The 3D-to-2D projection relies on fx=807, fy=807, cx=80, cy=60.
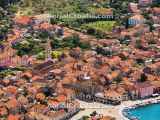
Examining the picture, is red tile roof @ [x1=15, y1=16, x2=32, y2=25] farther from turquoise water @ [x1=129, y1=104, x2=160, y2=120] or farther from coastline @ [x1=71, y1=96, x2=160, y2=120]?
turquoise water @ [x1=129, y1=104, x2=160, y2=120]

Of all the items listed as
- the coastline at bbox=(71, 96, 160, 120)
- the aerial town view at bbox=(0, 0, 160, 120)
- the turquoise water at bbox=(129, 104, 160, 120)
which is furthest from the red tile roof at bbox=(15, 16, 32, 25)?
the turquoise water at bbox=(129, 104, 160, 120)

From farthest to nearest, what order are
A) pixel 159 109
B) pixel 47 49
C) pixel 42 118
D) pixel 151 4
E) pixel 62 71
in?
pixel 151 4, pixel 47 49, pixel 62 71, pixel 159 109, pixel 42 118

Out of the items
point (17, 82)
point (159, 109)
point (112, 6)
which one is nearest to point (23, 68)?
point (17, 82)

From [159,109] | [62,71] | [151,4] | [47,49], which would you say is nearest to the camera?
[159,109]

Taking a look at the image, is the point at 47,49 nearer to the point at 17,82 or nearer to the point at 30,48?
the point at 30,48

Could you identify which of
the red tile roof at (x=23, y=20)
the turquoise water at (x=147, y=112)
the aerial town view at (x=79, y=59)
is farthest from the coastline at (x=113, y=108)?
the red tile roof at (x=23, y=20)

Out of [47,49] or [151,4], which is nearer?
→ [47,49]

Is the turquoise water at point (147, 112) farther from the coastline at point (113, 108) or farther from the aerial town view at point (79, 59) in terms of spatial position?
the coastline at point (113, 108)

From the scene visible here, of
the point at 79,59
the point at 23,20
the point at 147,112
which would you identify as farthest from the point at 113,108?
the point at 23,20
